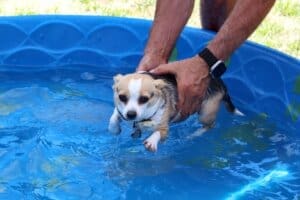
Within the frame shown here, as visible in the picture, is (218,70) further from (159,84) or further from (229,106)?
(229,106)

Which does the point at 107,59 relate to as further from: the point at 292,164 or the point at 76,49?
the point at 292,164

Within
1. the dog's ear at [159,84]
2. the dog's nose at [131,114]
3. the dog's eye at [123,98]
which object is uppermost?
the dog's ear at [159,84]

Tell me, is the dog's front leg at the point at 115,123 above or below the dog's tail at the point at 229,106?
below

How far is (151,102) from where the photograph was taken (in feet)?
10.9

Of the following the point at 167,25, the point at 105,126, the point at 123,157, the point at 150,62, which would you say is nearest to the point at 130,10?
the point at 105,126

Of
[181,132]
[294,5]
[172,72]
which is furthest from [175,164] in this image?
[294,5]

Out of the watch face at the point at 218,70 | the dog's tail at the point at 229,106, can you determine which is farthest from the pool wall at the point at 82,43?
the watch face at the point at 218,70

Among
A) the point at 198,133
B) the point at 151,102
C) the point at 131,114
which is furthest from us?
the point at 198,133

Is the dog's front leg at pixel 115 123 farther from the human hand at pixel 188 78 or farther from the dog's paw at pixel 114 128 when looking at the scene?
the human hand at pixel 188 78

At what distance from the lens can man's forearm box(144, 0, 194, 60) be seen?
364cm

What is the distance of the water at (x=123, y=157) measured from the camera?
11.2 ft

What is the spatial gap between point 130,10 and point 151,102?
2.71m

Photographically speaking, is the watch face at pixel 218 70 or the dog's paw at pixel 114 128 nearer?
the watch face at pixel 218 70

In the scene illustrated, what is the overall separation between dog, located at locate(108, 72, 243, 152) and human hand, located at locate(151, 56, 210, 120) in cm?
7
